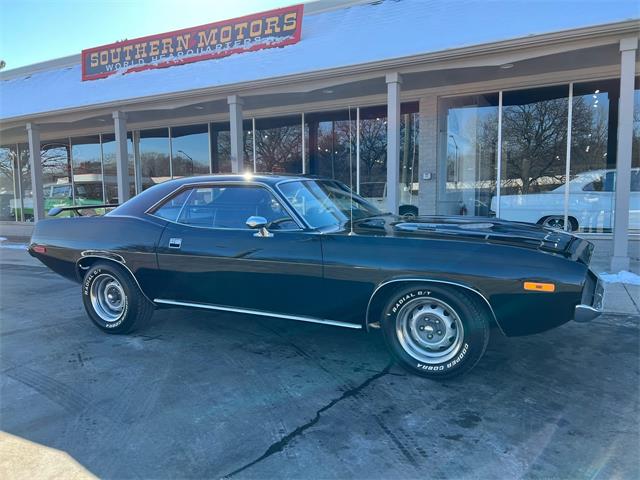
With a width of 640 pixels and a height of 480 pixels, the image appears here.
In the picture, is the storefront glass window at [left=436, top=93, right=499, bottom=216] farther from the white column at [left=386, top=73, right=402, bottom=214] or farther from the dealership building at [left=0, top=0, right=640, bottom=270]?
the white column at [left=386, top=73, right=402, bottom=214]

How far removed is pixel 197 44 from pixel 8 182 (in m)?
12.6

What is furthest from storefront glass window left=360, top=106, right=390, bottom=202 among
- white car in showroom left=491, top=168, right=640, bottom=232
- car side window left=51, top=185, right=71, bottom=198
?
car side window left=51, top=185, right=71, bottom=198

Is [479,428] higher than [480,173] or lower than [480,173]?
lower

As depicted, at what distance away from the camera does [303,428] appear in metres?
2.91

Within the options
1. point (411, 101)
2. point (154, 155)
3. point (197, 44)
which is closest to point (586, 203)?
point (411, 101)

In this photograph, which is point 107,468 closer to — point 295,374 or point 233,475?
point 233,475

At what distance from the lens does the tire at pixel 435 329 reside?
345 centimetres

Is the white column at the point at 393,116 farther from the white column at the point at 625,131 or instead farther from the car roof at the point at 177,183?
the car roof at the point at 177,183

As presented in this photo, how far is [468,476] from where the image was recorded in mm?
2420

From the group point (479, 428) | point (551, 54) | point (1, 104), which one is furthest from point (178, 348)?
point (1, 104)

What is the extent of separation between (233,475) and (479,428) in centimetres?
150

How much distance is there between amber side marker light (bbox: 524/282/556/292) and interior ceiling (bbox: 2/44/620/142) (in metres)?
6.23

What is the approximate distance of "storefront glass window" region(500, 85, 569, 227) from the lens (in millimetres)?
9906

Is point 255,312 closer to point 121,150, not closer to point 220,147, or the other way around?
point 121,150
